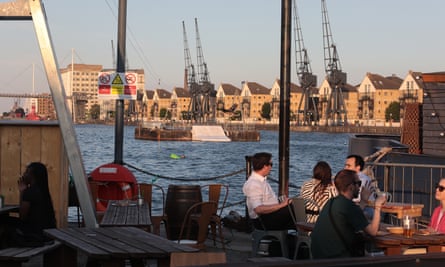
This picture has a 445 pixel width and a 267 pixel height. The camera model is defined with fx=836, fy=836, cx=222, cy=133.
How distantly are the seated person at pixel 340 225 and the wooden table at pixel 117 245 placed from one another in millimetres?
970

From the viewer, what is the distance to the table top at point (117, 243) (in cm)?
565

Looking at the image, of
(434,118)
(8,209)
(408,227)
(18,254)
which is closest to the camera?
(18,254)

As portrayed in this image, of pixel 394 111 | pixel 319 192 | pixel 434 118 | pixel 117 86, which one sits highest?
pixel 394 111

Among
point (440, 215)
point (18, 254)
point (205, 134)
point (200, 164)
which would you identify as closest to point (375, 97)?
point (205, 134)

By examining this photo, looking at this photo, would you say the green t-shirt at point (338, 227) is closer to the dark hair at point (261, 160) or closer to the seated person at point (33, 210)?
the dark hair at point (261, 160)

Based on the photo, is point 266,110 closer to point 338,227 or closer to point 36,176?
point 36,176

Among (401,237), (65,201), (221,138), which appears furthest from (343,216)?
(221,138)

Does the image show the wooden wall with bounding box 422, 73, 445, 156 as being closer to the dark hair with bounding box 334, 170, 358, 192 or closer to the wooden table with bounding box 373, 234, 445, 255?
the wooden table with bounding box 373, 234, 445, 255

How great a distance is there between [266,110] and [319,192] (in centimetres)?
18311

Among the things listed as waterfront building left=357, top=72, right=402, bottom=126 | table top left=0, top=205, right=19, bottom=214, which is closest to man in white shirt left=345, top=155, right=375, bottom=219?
table top left=0, top=205, right=19, bottom=214

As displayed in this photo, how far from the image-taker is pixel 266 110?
19112cm

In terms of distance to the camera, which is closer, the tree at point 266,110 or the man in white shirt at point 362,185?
the man in white shirt at point 362,185

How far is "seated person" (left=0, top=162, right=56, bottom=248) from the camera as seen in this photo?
7.19m

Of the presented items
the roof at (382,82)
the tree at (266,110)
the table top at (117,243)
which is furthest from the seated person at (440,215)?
the tree at (266,110)
